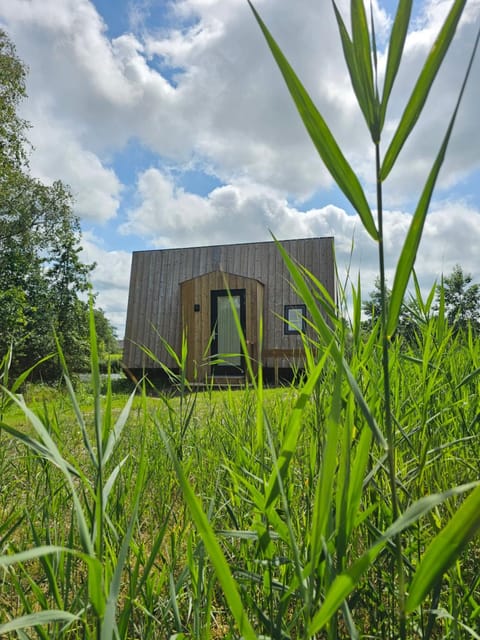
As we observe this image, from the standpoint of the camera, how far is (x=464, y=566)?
40.3 inches

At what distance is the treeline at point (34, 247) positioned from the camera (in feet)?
38.5

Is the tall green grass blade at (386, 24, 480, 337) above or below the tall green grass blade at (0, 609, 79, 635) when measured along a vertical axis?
above

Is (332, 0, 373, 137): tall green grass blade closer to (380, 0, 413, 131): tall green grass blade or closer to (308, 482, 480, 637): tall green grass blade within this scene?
(380, 0, 413, 131): tall green grass blade

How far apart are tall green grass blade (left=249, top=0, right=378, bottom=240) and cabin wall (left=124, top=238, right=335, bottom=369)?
11233 mm

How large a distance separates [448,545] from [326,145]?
1.18ft

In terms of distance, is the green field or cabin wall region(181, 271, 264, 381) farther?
cabin wall region(181, 271, 264, 381)

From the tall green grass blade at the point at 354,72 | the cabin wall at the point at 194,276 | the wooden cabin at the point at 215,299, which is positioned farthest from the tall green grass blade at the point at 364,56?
the cabin wall at the point at 194,276

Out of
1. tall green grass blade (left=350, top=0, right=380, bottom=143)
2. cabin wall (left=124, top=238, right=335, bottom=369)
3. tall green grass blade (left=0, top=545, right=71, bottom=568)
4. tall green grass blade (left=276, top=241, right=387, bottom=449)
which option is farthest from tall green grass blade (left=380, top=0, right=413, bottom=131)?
cabin wall (left=124, top=238, right=335, bottom=369)

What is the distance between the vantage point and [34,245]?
42.9 feet

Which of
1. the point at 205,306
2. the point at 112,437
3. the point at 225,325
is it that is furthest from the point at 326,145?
the point at 225,325

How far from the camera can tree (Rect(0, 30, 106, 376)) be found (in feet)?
38.5

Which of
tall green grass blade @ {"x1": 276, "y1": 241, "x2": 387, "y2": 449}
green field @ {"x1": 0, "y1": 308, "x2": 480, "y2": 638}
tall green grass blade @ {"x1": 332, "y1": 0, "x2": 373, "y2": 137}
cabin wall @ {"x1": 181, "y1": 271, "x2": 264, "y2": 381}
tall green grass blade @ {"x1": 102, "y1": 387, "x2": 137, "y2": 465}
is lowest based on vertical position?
green field @ {"x1": 0, "y1": 308, "x2": 480, "y2": 638}

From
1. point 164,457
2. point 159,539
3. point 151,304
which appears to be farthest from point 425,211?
point 151,304

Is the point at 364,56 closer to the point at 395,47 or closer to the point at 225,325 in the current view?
the point at 395,47
